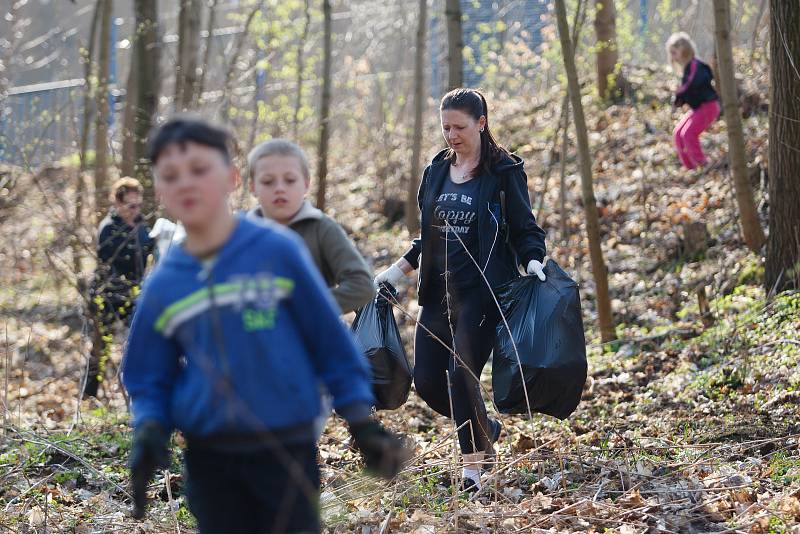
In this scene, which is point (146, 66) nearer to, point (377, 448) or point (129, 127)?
point (129, 127)

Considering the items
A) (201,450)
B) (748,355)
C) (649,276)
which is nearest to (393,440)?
(201,450)

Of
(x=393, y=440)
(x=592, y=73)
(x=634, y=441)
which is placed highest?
(x=592, y=73)

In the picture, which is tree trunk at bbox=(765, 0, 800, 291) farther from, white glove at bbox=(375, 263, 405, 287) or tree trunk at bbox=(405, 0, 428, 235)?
tree trunk at bbox=(405, 0, 428, 235)

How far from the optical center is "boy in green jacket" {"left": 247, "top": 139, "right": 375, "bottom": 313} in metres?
4.10

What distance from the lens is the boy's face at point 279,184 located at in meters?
4.10

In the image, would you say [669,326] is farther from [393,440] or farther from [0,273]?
[0,273]

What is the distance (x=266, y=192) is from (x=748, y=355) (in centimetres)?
A: 419

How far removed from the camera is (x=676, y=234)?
35.1 ft

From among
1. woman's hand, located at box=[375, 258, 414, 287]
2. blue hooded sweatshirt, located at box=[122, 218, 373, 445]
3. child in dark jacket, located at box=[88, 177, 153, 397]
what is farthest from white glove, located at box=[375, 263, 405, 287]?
child in dark jacket, located at box=[88, 177, 153, 397]

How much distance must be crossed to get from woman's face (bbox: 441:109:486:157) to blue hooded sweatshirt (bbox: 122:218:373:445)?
2.43m

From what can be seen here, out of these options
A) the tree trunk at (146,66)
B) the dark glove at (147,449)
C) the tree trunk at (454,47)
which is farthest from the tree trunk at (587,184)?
the dark glove at (147,449)

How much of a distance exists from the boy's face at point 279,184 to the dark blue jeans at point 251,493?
55.9 inches

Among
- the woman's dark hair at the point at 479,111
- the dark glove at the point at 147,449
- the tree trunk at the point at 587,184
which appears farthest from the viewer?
the tree trunk at the point at 587,184

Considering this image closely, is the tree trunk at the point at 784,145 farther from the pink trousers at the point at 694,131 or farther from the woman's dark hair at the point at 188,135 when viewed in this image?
the woman's dark hair at the point at 188,135
